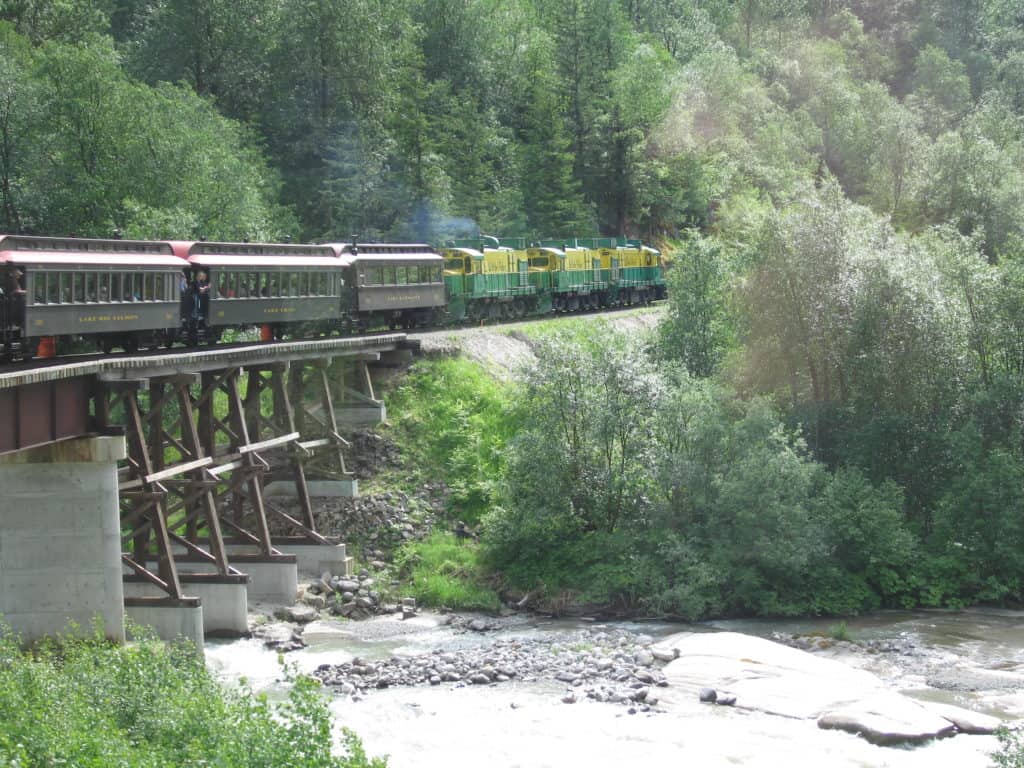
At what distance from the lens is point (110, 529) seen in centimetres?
2189

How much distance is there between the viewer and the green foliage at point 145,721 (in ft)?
43.8

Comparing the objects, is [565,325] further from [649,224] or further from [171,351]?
[649,224]

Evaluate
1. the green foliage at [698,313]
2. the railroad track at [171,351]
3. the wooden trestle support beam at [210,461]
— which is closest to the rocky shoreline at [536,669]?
the wooden trestle support beam at [210,461]

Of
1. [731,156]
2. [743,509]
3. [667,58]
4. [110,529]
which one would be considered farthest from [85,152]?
[667,58]

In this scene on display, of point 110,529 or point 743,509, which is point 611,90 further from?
point 110,529

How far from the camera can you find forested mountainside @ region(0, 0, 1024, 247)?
42469 mm

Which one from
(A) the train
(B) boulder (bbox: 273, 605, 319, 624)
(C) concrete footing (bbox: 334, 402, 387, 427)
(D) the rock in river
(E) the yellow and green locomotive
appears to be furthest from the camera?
(E) the yellow and green locomotive

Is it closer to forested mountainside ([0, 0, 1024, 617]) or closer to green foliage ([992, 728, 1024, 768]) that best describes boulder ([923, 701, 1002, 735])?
green foliage ([992, 728, 1024, 768])

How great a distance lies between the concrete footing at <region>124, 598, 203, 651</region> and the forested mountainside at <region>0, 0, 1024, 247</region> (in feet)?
55.8

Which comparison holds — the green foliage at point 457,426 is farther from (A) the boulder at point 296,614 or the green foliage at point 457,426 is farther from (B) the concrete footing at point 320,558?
(A) the boulder at point 296,614

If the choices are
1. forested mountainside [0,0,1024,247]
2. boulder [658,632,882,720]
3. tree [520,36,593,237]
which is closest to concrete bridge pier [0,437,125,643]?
boulder [658,632,882,720]

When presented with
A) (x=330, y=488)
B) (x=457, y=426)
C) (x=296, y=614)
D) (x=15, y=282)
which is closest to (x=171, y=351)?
(x=15, y=282)

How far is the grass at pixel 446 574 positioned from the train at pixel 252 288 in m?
7.37

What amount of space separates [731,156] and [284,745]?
68215 mm
